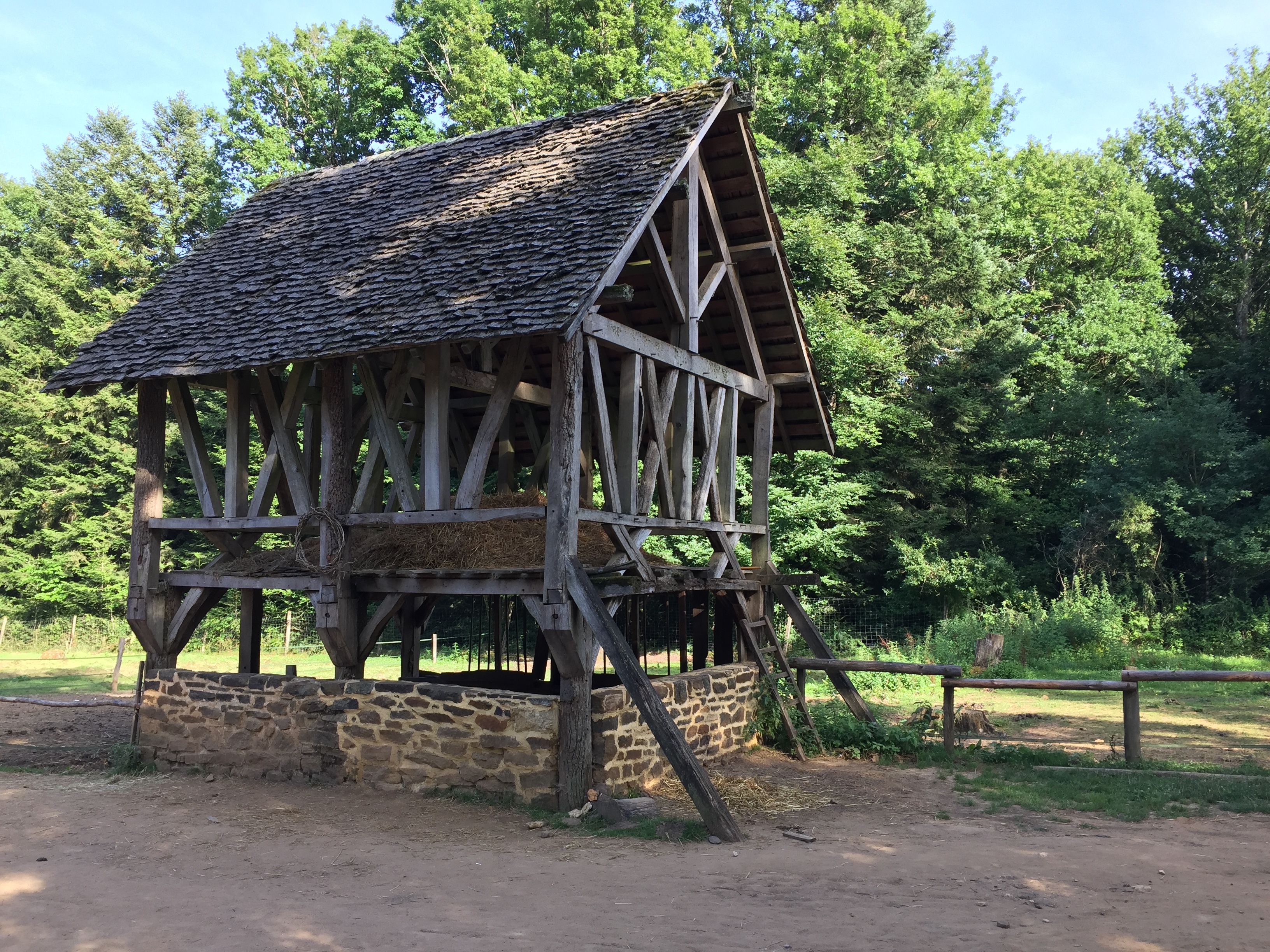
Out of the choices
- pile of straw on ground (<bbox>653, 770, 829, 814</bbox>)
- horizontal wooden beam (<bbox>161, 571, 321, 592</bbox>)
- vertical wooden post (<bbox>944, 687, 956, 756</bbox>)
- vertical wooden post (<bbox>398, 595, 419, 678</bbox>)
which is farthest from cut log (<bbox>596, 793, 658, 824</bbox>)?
vertical wooden post (<bbox>398, 595, 419, 678</bbox>)

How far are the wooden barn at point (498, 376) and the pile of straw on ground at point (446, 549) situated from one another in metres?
0.03

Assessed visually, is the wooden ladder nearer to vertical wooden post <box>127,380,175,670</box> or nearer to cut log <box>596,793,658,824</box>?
cut log <box>596,793,658,824</box>

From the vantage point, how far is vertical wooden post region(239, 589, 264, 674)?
11.5 meters

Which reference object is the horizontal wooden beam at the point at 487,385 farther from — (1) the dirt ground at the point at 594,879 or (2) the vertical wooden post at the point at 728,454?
(1) the dirt ground at the point at 594,879

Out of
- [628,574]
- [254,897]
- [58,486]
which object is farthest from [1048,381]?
[58,486]

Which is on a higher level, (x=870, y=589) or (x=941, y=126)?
(x=941, y=126)

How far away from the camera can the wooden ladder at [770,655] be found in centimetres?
1122

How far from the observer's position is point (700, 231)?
11.5 m

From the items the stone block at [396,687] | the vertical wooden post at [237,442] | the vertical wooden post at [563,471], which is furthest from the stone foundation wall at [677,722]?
the vertical wooden post at [237,442]

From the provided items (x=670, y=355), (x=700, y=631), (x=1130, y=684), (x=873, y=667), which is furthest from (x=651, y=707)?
(x=1130, y=684)

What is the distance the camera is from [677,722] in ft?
31.9

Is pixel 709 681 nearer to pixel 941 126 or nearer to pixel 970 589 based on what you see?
pixel 970 589

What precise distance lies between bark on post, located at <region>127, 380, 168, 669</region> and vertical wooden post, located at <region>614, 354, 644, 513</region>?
5096mm

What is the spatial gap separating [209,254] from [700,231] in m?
6.01
